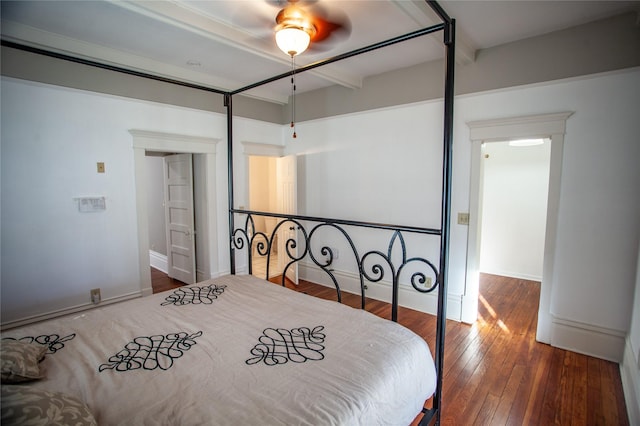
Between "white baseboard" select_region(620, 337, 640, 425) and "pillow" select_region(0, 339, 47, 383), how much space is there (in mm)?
3067

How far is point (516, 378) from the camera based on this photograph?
8.05 feet

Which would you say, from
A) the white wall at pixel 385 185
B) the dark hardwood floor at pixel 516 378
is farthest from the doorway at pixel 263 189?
the dark hardwood floor at pixel 516 378

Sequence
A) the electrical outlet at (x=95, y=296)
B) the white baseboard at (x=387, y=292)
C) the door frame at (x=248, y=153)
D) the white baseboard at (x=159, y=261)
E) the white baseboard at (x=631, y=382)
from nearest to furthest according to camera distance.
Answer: the white baseboard at (x=631, y=382), the electrical outlet at (x=95, y=296), the white baseboard at (x=387, y=292), the door frame at (x=248, y=153), the white baseboard at (x=159, y=261)

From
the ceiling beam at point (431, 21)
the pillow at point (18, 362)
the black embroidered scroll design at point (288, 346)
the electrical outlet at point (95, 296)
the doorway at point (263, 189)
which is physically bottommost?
the electrical outlet at point (95, 296)

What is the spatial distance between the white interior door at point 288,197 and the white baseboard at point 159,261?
1932 millimetres

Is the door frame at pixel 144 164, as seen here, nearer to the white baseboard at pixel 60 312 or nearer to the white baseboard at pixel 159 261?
the white baseboard at pixel 60 312

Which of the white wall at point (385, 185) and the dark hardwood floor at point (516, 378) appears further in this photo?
the white wall at point (385, 185)

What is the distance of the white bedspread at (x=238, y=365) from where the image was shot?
108 cm

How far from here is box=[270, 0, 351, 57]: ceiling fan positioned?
221cm

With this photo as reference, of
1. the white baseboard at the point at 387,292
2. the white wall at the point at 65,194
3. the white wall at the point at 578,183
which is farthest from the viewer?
the white baseboard at the point at 387,292

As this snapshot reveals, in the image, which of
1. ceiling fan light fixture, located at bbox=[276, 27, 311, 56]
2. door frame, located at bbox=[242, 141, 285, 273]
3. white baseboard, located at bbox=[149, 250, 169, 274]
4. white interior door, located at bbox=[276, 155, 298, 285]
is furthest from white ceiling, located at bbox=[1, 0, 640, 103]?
white baseboard, located at bbox=[149, 250, 169, 274]

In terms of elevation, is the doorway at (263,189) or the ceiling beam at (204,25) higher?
the ceiling beam at (204,25)

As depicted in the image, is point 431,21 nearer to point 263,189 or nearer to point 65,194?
point 65,194

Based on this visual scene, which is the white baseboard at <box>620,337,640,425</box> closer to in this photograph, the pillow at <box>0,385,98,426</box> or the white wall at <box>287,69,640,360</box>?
the white wall at <box>287,69,640,360</box>
